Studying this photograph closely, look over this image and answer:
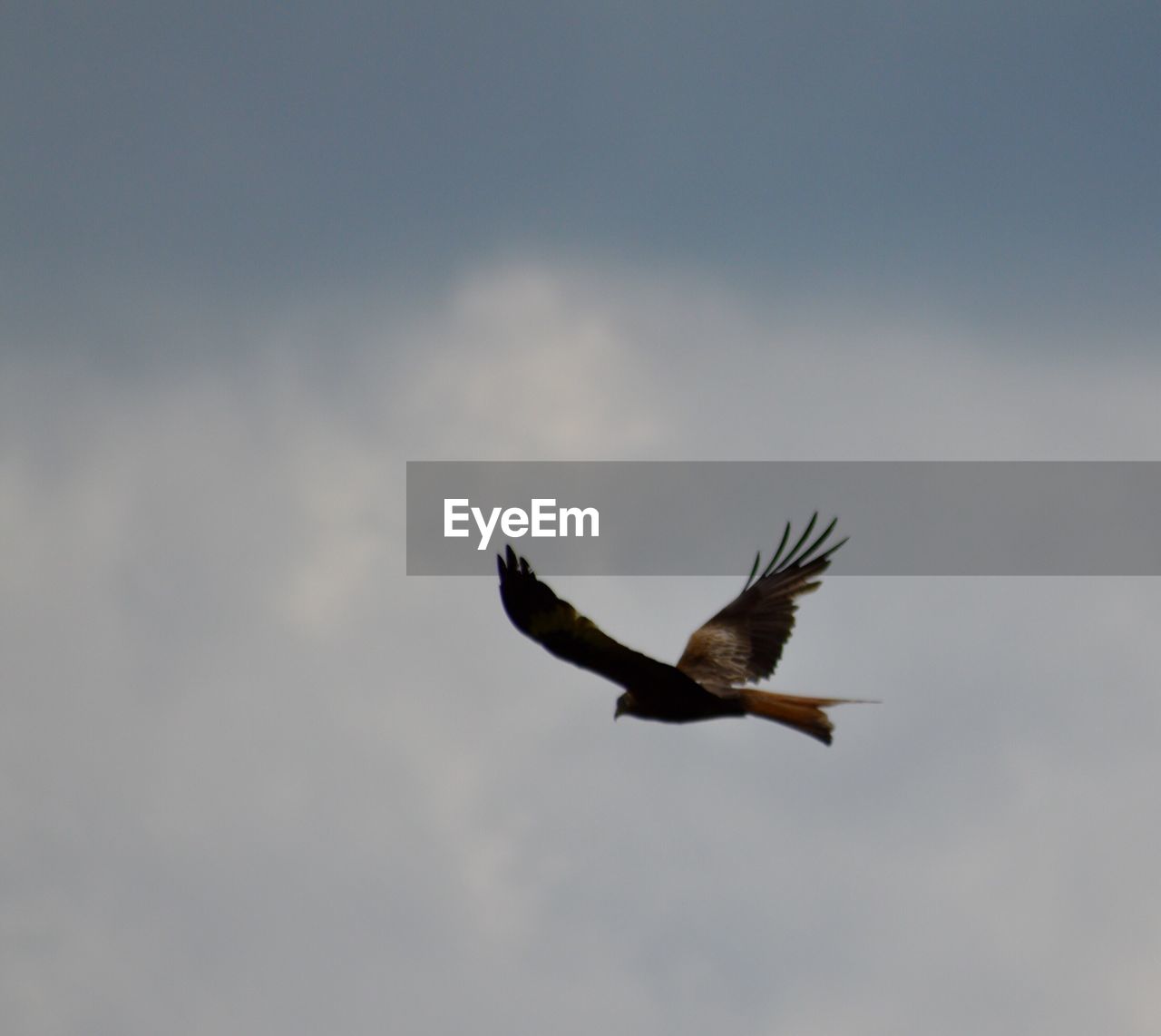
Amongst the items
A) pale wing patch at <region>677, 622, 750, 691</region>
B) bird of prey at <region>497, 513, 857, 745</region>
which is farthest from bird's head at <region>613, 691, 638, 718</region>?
pale wing patch at <region>677, 622, 750, 691</region>

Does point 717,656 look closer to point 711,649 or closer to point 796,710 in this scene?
point 711,649

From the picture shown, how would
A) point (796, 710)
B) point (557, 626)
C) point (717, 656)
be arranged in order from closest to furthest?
point (557, 626) → point (796, 710) → point (717, 656)

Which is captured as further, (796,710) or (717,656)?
(717,656)

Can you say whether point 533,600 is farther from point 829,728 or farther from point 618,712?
point 829,728

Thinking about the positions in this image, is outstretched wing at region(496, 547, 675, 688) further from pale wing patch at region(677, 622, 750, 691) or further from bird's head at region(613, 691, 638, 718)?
pale wing patch at region(677, 622, 750, 691)

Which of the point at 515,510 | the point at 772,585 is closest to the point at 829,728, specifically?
the point at 772,585

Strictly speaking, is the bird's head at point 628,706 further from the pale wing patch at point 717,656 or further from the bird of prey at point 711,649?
the pale wing patch at point 717,656

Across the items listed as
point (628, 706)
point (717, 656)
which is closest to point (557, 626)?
point (628, 706)
